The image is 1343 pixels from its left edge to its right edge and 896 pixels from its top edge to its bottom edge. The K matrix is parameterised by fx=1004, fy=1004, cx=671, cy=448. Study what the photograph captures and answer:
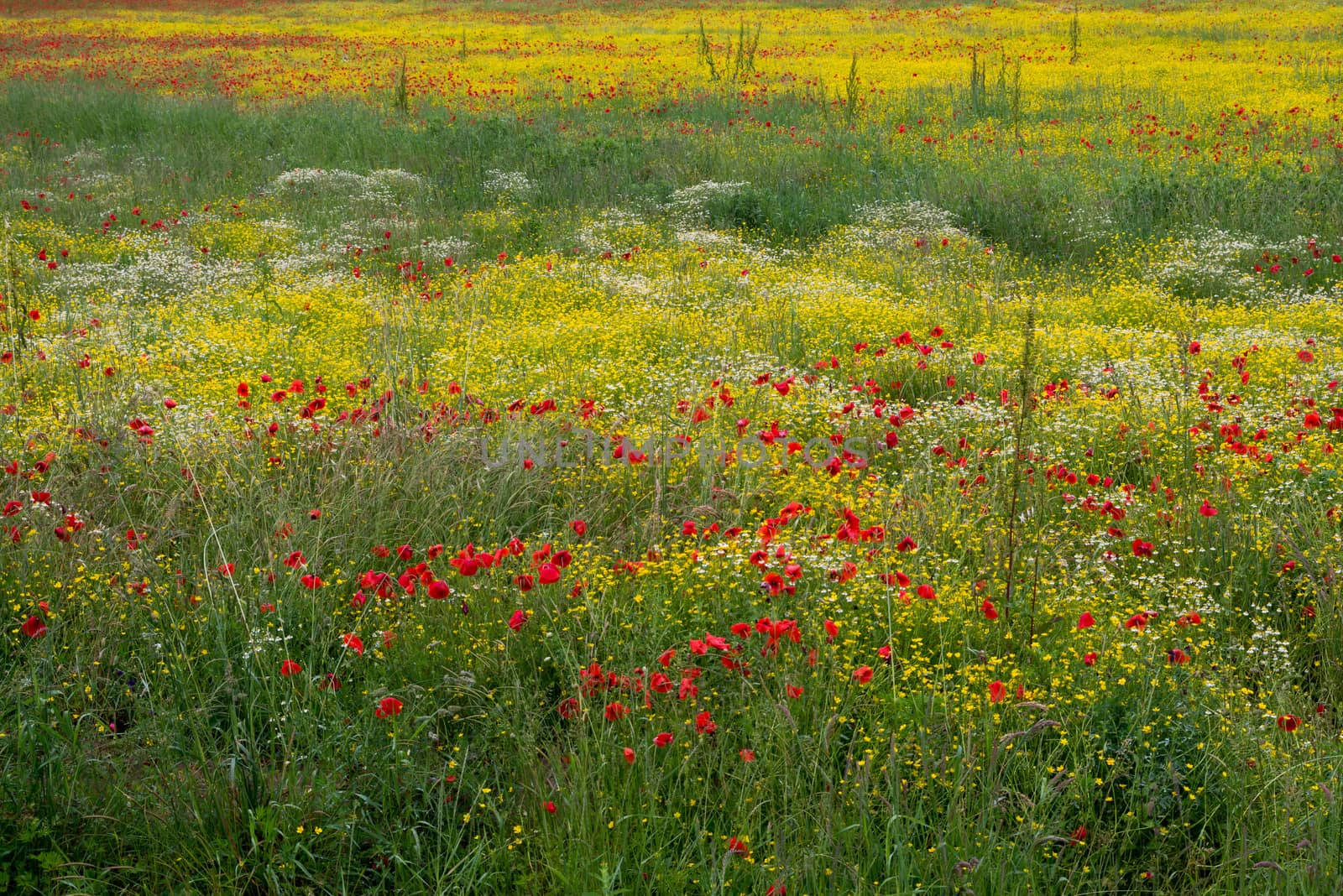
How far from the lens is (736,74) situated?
17.7 metres

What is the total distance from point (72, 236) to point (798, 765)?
10.1 m

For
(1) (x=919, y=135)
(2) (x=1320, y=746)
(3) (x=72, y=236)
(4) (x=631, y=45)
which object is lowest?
(2) (x=1320, y=746)

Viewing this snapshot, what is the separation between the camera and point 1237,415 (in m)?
4.93

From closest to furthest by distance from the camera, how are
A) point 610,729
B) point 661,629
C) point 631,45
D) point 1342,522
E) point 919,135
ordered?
point 610,729, point 661,629, point 1342,522, point 919,135, point 631,45

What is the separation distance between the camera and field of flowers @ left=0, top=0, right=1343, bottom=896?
233cm

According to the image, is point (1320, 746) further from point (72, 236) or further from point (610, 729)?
point (72, 236)

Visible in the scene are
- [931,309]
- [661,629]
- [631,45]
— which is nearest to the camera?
[661,629]

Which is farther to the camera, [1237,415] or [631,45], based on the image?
[631,45]

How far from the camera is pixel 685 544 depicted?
3.58 meters

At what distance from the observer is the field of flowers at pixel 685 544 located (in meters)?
2.33

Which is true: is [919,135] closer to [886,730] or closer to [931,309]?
[931,309]

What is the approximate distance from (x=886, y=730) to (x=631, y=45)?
25.8 m

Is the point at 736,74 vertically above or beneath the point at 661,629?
above

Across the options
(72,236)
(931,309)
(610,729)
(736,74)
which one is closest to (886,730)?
(610,729)
